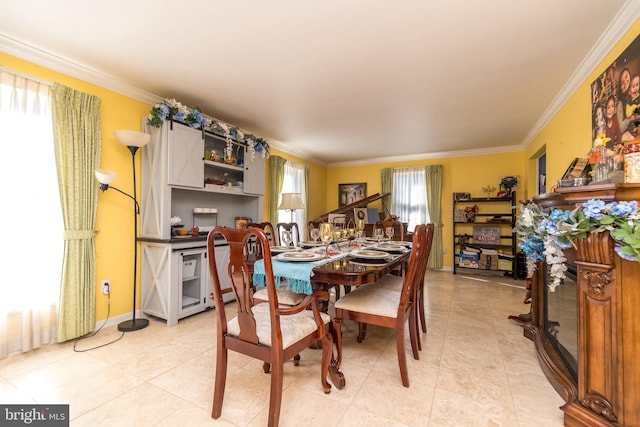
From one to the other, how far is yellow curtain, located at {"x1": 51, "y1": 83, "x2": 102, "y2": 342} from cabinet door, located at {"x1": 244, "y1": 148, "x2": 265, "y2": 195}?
5.52 feet

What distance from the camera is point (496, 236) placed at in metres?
5.04

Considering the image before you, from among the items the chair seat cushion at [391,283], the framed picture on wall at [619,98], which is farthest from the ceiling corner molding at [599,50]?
the chair seat cushion at [391,283]

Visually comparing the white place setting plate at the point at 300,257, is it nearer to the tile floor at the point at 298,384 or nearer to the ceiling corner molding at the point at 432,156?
the tile floor at the point at 298,384

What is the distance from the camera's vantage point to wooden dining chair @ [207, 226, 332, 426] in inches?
49.5

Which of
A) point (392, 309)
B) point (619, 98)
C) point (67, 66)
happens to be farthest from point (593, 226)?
point (67, 66)

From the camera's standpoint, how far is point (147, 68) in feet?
8.01

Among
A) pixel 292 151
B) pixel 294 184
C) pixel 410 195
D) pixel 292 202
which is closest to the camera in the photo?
pixel 292 202

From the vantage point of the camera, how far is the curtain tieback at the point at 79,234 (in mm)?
2289

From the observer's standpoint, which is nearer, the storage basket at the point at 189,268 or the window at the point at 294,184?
the storage basket at the point at 189,268

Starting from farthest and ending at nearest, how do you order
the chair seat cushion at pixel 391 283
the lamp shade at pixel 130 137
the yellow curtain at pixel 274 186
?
the yellow curtain at pixel 274 186
the lamp shade at pixel 130 137
the chair seat cushion at pixel 391 283

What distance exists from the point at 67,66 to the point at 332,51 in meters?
2.34

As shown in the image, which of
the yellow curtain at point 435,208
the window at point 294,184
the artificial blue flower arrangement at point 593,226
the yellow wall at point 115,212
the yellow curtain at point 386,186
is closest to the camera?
the artificial blue flower arrangement at point 593,226

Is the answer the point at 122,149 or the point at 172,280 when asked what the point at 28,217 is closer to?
the point at 122,149

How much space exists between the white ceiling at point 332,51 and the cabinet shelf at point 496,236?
198 centimetres
